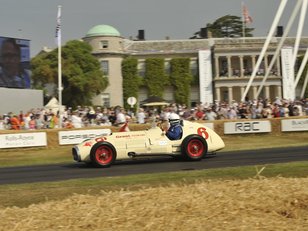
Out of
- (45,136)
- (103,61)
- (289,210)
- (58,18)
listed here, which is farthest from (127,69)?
(289,210)

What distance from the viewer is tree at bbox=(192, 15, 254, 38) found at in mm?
97875

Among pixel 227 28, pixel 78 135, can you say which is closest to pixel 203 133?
pixel 78 135

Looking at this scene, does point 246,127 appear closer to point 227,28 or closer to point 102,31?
point 102,31

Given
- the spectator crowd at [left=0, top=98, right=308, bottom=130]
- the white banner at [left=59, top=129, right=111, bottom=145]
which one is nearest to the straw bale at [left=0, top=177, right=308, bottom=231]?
the white banner at [left=59, top=129, right=111, bottom=145]

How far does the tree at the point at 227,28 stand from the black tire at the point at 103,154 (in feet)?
273

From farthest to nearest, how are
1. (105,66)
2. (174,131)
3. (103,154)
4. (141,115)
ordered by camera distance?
(105,66)
(141,115)
(174,131)
(103,154)

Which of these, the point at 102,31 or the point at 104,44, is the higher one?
the point at 102,31

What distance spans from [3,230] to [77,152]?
10601 millimetres

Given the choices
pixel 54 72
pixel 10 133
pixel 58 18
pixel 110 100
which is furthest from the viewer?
pixel 110 100

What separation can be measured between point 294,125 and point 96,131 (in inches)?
401

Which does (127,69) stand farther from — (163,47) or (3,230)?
(3,230)

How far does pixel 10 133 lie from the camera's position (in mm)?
23672

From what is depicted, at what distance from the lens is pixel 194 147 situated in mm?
16109

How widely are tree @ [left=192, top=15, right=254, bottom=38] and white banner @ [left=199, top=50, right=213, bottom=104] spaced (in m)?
20.7
